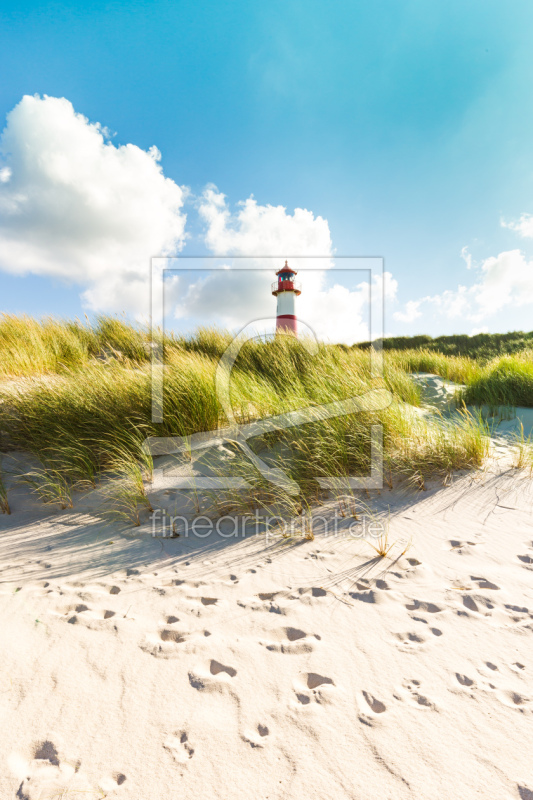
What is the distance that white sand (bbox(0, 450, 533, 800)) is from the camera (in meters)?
1.21

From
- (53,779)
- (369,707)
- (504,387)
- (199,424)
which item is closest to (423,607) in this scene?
(369,707)

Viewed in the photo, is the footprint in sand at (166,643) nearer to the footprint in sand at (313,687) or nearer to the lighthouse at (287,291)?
the footprint in sand at (313,687)

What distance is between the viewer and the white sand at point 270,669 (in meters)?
1.21

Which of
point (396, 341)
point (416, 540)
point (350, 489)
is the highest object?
point (396, 341)

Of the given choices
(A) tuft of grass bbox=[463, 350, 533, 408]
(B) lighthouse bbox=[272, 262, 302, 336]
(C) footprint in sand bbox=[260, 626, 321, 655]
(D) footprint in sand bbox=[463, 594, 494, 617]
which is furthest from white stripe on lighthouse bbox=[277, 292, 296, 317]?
(C) footprint in sand bbox=[260, 626, 321, 655]

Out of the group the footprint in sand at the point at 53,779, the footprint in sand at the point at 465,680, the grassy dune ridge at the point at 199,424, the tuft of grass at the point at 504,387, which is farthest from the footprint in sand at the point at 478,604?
the tuft of grass at the point at 504,387

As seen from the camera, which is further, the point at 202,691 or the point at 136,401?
the point at 136,401

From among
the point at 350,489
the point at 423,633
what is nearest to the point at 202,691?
the point at 423,633

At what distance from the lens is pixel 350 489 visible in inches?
129

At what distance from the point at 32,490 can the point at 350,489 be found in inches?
123

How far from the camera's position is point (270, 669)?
1624mm

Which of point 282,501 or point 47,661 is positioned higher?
point 282,501

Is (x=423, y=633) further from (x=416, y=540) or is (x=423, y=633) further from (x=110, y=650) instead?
(x=110, y=650)

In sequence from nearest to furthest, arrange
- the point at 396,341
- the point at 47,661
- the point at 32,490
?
the point at 47,661
the point at 32,490
the point at 396,341
